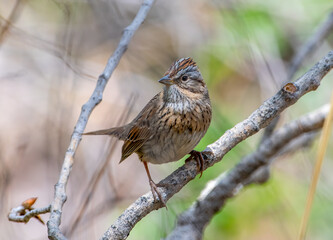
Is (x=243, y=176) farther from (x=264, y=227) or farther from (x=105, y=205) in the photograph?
(x=264, y=227)

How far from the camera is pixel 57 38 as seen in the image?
5531 mm

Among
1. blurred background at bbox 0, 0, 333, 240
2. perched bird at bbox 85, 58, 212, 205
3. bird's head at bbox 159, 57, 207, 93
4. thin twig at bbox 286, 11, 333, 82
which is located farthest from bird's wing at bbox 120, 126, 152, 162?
thin twig at bbox 286, 11, 333, 82

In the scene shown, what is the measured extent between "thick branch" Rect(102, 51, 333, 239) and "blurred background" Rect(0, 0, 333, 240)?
141cm

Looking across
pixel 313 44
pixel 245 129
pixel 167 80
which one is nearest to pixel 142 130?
pixel 167 80

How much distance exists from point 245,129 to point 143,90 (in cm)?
301

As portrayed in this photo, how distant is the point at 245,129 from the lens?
260 cm

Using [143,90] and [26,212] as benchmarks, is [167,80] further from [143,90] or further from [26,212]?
[143,90]

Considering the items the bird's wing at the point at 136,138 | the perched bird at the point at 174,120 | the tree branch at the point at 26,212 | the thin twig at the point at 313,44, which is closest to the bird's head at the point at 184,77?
the perched bird at the point at 174,120

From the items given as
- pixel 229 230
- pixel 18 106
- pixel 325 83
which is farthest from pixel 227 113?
pixel 18 106

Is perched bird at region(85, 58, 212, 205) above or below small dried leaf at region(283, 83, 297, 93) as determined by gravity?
above

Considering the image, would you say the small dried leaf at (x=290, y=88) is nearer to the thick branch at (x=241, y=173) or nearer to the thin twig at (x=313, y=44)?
the thick branch at (x=241, y=173)

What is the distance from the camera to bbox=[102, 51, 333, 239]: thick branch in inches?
90.7

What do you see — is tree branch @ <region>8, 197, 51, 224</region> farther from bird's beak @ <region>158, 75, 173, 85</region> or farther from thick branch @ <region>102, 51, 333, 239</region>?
bird's beak @ <region>158, 75, 173, 85</region>

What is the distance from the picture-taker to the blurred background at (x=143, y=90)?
448cm
